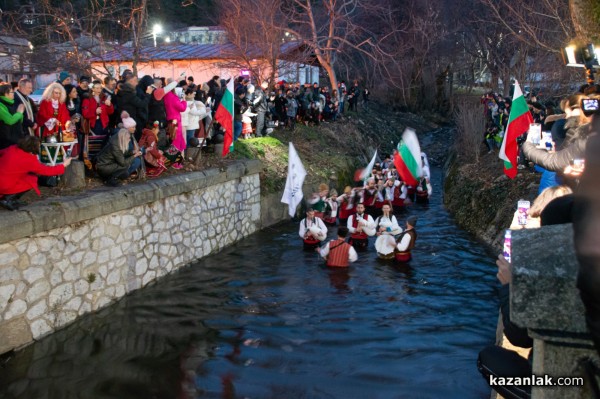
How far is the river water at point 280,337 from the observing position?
7.61 meters

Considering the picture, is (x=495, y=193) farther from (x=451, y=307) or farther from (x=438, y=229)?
(x=451, y=307)

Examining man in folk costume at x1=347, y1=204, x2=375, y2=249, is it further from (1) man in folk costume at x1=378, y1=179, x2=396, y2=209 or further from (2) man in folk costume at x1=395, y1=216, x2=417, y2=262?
(1) man in folk costume at x1=378, y1=179, x2=396, y2=209

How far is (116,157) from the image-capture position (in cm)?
1086

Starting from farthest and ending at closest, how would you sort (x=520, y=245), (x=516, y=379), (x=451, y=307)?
(x=451, y=307)
(x=516, y=379)
(x=520, y=245)

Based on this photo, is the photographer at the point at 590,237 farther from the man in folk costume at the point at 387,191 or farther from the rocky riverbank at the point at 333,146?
the man in folk costume at the point at 387,191

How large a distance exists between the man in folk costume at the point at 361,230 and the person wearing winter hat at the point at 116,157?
597cm

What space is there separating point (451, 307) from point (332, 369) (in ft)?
11.7

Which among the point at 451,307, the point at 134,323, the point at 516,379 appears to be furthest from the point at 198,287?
the point at 516,379

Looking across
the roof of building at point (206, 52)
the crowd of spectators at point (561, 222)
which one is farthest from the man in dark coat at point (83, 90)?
the roof of building at point (206, 52)

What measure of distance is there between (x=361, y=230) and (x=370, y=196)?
4.46 metres

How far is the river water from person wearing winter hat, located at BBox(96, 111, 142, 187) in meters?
2.19

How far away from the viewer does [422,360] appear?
852cm

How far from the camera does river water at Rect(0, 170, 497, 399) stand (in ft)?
25.0

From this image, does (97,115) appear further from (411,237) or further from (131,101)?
(411,237)
